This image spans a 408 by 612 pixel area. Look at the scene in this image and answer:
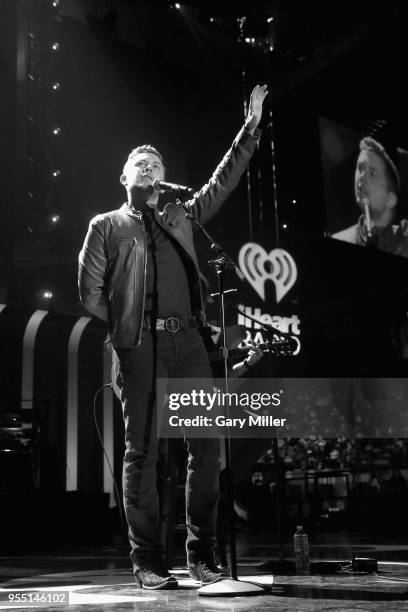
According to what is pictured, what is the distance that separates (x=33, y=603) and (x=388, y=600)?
952mm

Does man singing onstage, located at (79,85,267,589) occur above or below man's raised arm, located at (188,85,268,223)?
below

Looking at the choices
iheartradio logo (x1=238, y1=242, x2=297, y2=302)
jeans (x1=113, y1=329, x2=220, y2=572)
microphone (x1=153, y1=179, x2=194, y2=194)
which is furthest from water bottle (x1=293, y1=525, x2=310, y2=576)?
iheartradio logo (x1=238, y1=242, x2=297, y2=302)

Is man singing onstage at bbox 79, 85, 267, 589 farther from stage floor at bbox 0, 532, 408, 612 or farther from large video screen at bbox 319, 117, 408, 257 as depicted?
large video screen at bbox 319, 117, 408, 257

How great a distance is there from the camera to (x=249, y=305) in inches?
414

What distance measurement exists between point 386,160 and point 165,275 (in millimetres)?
10726

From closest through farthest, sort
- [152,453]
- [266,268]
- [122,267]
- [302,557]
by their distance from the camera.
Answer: [152,453] → [122,267] → [302,557] → [266,268]

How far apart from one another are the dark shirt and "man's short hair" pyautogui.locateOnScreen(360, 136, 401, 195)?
33.6 feet

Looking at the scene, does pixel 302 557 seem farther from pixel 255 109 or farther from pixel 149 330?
pixel 255 109

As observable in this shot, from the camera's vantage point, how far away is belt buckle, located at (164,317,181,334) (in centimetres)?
216

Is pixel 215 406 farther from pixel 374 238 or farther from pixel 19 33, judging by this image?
pixel 374 238

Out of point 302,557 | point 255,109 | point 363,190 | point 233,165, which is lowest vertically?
point 302,557

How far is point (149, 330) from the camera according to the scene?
2146 mm

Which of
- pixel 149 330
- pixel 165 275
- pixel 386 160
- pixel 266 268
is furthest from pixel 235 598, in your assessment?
pixel 386 160

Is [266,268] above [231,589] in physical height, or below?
above
